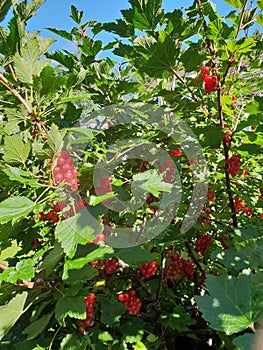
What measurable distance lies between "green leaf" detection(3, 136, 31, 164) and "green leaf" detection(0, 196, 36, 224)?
0.35 ft

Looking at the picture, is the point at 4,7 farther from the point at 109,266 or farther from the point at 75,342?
the point at 75,342

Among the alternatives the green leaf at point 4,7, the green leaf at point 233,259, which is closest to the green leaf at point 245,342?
the green leaf at point 233,259

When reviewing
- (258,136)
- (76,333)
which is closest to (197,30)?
(258,136)

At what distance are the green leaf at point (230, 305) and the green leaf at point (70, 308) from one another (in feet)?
1.19

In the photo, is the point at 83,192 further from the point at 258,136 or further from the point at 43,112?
the point at 258,136

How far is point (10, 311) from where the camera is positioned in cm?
88

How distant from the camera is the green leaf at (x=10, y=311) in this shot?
0.86 metres

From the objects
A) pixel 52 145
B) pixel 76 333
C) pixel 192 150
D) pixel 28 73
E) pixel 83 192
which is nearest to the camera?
pixel 52 145

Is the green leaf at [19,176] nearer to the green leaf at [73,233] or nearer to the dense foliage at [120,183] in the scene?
the dense foliage at [120,183]

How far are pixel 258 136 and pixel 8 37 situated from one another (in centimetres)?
82

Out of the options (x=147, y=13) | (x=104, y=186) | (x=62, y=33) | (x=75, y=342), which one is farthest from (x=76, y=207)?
(x=62, y=33)

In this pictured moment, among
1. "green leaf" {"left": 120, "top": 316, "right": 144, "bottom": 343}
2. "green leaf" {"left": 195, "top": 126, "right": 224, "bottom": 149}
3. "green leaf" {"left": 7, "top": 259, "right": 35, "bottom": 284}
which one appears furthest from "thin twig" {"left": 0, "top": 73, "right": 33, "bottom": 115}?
"green leaf" {"left": 120, "top": 316, "right": 144, "bottom": 343}

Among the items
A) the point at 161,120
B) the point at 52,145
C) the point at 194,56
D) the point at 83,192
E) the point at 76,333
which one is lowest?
the point at 76,333

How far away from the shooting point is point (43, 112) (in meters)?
0.92
